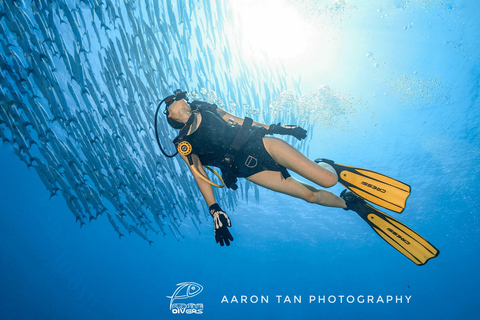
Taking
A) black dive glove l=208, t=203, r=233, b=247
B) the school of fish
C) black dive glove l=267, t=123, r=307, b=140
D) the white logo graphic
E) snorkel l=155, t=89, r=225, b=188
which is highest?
the school of fish

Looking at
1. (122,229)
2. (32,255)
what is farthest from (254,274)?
(32,255)

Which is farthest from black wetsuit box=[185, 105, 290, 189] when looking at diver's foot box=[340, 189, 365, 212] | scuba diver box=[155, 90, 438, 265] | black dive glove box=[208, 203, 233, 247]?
diver's foot box=[340, 189, 365, 212]

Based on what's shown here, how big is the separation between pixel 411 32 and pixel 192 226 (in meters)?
18.0

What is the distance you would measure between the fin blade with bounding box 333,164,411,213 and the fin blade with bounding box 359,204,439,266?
282mm

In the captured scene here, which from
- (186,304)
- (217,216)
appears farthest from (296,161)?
(186,304)

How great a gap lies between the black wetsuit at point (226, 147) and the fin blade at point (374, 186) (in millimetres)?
1263

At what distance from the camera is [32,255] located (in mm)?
17172

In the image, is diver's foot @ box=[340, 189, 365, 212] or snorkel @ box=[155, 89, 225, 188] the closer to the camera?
snorkel @ box=[155, 89, 225, 188]

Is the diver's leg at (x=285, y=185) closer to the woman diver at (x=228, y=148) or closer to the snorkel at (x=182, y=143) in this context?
the woman diver at (x=228, y=148)

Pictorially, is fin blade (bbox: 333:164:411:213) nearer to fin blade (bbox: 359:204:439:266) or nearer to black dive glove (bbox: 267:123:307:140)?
fin blade (bbox: 359:204:439:266)

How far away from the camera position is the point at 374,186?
3227mm

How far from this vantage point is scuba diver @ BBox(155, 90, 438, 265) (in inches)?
104

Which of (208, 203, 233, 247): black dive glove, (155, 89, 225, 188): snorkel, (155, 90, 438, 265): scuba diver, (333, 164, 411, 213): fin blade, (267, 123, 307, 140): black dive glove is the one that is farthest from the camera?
(333, 164, 411, 213): fin blade

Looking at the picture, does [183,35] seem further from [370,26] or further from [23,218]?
[23,218]
